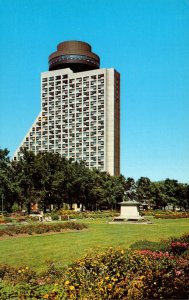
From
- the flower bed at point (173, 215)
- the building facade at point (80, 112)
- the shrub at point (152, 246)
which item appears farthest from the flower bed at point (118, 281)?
the building facade at point (80, 112)

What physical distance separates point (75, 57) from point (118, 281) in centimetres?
10749

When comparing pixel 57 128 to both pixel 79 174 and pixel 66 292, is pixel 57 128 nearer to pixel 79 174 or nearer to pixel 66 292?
pixel 79 174

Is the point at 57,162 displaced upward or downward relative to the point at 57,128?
downward

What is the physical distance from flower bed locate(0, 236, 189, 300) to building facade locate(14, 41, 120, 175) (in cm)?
9252

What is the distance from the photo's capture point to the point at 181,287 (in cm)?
639

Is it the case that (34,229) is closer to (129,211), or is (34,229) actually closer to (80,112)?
(129,211)

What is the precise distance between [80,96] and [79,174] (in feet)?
175

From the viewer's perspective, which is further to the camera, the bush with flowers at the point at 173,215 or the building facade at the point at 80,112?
the building facade at the point at 80,112

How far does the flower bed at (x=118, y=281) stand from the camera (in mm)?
6707

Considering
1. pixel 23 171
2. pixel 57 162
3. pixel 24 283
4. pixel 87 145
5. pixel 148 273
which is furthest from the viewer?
pixel 87 145

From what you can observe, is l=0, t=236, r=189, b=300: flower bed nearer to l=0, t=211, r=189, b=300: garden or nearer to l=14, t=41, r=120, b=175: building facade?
l=0, t=211, r=189, b=300: garden

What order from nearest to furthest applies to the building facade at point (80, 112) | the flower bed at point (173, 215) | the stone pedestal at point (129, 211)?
the flower bed at point (173, 215)
the stone pedestal at point (129, 211)
the building facade at point (80, 112)

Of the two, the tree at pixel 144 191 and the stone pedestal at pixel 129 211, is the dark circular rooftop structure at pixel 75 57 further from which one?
the stone pedestal at pixel 129 211

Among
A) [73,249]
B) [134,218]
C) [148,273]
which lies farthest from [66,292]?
[134,218]
